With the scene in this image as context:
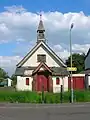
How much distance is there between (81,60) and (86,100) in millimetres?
83936

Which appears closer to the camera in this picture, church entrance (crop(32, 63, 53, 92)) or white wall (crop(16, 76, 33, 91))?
church entrance (crop(32, 63, 53, 92))

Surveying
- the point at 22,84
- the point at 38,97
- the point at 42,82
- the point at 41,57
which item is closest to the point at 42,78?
the point at 42,82

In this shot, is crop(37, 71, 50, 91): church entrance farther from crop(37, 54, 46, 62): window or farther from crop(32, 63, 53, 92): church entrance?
crop(37, 54, 46, 62): window

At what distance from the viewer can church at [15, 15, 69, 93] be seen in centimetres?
5444

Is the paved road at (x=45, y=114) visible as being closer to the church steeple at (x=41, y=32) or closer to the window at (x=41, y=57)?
the window at (x=41, y=57)

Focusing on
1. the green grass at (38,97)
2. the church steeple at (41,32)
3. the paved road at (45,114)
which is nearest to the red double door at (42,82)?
the church steeple at (41,32)

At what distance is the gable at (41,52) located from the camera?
5612cm

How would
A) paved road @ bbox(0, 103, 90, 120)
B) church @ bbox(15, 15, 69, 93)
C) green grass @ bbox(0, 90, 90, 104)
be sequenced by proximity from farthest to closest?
church @ bbox(15, 15, 69, 93) → green grass @ bbox(0, 90, 90, 104) → paved road @ bbox(0, 103, 90, 120)

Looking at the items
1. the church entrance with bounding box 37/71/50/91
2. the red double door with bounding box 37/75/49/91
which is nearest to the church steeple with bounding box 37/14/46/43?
the church entrance with bounding box 37/71/50/91

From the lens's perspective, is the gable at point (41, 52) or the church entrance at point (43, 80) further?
the gable at point (41, 52)

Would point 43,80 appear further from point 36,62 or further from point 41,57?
point 41,57

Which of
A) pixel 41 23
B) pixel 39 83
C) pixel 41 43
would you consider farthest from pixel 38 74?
pixel 41 23

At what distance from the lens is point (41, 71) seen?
54.6m

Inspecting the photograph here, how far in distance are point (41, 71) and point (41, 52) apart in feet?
11.1
